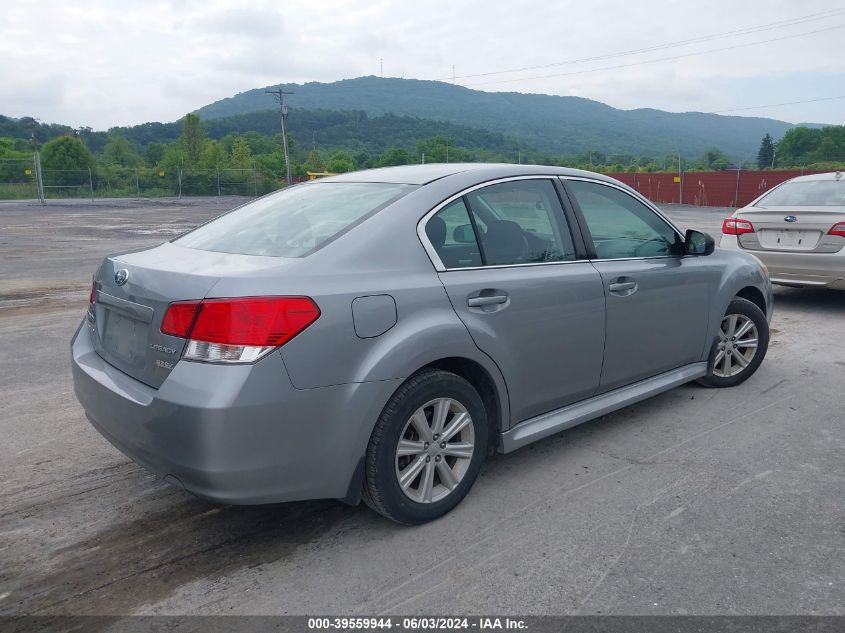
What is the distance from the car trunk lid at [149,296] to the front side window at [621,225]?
1913 millimetres

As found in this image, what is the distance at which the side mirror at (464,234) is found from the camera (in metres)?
3.34

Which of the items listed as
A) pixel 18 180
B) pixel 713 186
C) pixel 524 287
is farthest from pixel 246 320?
pixel 18 180

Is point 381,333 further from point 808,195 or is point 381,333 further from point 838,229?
point 808,195

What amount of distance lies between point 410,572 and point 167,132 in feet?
455

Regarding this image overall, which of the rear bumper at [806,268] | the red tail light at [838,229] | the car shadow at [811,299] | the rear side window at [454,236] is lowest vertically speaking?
the car shadow at [811,299]

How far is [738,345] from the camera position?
200 inches

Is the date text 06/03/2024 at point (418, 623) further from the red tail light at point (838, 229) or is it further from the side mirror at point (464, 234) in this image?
the red tail light at point (838, 229)

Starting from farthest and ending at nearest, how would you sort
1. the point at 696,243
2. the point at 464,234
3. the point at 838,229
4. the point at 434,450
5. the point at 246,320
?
the point at 838,229 → the point at 696,243 → the point at 464,234 → the point at 434,450 → the point at 246,320

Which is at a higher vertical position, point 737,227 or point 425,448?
point 737,227

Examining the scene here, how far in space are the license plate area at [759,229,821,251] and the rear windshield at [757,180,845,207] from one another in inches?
17.0

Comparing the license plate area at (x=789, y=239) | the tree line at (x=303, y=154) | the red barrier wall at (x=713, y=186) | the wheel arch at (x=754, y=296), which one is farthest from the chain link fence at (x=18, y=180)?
the wheel arch at (x=754, y=296)

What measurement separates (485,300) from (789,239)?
593cm

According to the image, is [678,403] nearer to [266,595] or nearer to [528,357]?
[528,357]

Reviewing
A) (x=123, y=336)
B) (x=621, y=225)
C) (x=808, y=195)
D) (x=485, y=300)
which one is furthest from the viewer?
(x=808, y=195)
